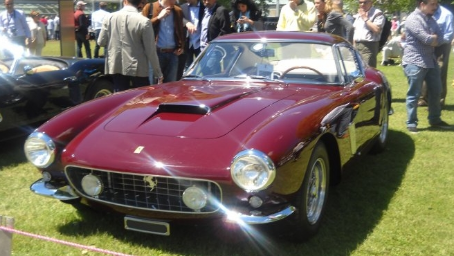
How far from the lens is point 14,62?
625cm

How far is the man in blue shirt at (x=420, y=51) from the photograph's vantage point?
6.47m

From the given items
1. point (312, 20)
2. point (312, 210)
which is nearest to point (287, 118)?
point (312, 210)

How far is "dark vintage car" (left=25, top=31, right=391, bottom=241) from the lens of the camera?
311cm

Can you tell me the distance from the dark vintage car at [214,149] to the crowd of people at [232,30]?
1527 millimetres

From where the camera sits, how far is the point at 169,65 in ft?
25.2

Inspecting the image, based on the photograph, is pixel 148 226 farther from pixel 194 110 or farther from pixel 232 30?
pixel 232 30

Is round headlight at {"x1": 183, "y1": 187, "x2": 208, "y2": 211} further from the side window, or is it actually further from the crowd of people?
the crowd of people

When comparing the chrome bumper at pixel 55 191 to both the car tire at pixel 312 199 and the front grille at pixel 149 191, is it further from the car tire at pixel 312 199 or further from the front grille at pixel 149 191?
the car tire at pixel 312 199

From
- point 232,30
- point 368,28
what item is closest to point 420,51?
point 368,28

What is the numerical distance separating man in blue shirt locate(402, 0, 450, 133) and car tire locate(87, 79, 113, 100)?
3.85 metres

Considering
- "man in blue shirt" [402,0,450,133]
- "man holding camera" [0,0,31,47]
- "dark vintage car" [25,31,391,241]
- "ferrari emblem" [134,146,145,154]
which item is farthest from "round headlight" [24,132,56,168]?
"man holding camera" [0,0,31,47]

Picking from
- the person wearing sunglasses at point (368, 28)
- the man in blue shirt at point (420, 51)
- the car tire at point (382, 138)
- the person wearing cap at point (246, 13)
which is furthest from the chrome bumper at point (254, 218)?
the person wearing cap at point (246, 13)

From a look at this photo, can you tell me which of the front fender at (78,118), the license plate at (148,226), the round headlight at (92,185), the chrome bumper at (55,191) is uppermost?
the front fender at (78,118)

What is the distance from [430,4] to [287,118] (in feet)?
12.7
